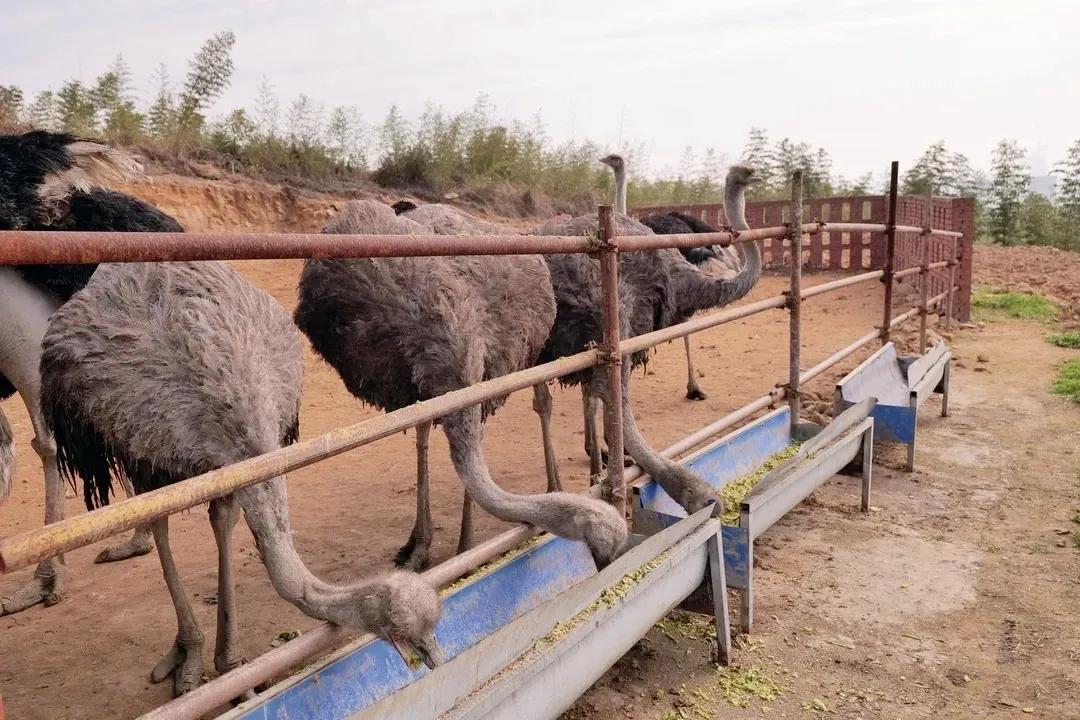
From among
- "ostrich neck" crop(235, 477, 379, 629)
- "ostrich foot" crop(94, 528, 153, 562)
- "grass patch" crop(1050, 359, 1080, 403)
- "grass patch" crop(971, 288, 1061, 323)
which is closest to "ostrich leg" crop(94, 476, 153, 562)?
"ostrich foot" crop(94, 528, 153, 562)

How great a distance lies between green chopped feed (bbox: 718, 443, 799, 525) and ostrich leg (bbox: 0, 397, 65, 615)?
2.72 m

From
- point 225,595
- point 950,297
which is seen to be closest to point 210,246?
point 225,595

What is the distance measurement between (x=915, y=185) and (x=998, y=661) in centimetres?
1813

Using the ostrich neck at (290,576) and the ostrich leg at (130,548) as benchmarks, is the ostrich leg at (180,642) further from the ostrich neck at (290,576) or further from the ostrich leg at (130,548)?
the ostrich leg at (130,548)

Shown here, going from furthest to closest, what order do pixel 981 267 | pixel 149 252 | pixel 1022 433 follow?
pixel 981 267 → pixel 1022 433 → pixel 149 252

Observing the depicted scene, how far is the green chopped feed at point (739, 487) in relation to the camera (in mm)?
3591

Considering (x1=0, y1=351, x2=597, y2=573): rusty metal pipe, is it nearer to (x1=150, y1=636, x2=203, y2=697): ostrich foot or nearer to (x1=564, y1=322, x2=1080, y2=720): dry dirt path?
(x1=564, y1=322, x2=1080, y2=720): dry dirt path

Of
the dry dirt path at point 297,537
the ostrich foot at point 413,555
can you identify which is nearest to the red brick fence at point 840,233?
the dry dirt path at point 297,537

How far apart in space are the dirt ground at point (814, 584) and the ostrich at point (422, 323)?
83cm

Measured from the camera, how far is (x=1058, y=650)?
2.84 metres

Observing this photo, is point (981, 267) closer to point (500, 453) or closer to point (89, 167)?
point (500, 453)

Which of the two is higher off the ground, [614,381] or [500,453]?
[614,381]

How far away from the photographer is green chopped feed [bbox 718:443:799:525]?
3591 mm

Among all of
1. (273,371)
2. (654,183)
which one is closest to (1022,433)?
(273,371)
